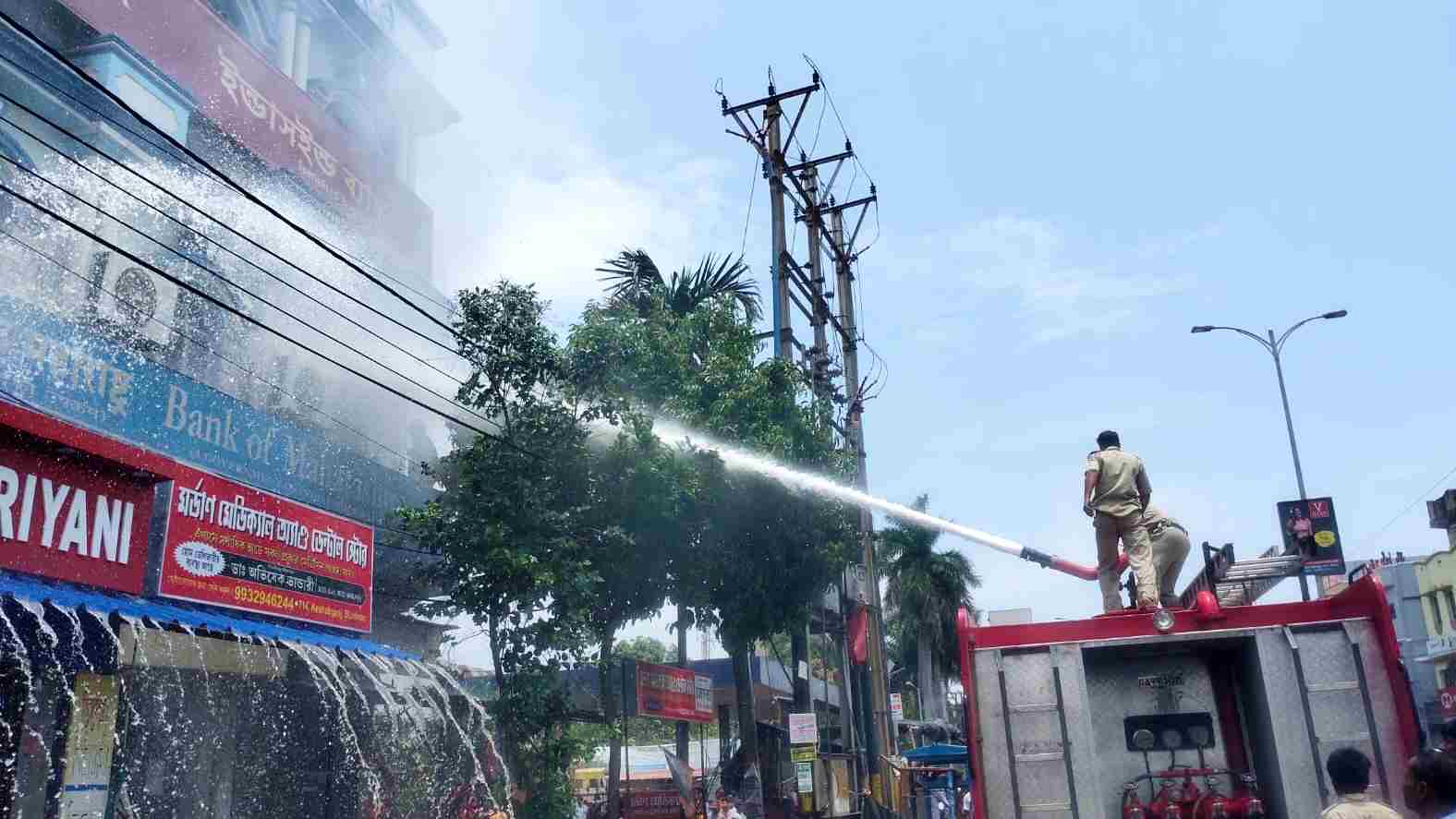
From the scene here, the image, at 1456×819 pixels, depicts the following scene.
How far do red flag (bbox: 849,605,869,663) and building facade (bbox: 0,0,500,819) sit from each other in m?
7.14

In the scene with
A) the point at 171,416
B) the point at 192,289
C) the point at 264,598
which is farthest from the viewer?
the point at 171,416

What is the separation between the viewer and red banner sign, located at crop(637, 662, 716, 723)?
22.5 metres

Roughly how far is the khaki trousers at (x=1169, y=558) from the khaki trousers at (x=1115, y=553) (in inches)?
5.0

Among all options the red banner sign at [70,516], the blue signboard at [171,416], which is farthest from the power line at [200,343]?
the red banner sign at [70,516]

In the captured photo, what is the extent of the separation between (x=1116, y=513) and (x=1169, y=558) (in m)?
0.55

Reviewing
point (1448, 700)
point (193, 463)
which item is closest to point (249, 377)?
point (193, 463)

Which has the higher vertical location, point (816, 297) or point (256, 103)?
Result: point (256, 103)

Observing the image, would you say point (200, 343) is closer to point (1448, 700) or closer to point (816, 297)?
point (816, 297)

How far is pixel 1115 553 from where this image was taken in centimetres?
802

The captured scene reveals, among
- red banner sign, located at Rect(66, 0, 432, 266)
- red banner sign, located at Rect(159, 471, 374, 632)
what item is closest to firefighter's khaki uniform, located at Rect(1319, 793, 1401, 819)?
red banner sign, located at Rect(159, 471, 374, 632)

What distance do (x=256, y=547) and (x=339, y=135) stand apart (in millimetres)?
22903

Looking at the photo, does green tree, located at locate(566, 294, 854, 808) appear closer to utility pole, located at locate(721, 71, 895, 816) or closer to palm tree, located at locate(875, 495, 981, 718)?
utility pole, located at locate(721, 71, 895, 816)

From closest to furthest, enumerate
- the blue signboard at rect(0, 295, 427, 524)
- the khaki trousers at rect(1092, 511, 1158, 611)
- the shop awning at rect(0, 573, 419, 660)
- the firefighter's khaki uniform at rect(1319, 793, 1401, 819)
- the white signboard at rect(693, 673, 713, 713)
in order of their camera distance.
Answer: the firefighter's khaki uniform at rect(1319, 793, 1401, 819) < the khaki trousers at rect(1092, 511, 1158, 611) < the shop awning at rect(0, 573, 419, 660) < the blue signboard at rect(0, 295, 427, 524) < the white signboard at rect(693, 673, 713, 713)

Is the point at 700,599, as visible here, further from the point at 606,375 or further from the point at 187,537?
the point at 187,537
